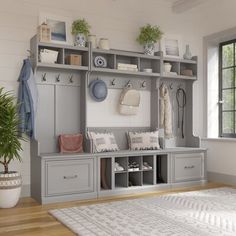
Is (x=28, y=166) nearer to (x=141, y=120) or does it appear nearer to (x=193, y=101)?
(x=141, y=120)

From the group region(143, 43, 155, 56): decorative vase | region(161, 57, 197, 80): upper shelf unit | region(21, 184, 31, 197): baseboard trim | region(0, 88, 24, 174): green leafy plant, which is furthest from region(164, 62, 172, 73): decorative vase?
region(21, 184, 31, 197): baseboard trim

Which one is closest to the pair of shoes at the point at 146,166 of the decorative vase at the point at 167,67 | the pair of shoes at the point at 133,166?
the pair of shoes at the point at 133,166

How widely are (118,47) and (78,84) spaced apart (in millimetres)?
907

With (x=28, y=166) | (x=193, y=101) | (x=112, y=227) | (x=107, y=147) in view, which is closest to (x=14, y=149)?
(x=28, y=166)

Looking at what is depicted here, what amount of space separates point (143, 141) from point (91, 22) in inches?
75.4

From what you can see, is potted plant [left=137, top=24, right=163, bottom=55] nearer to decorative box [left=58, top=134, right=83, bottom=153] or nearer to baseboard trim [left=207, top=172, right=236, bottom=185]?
decorative box [left=58, top=134, right=83, bottom=153]

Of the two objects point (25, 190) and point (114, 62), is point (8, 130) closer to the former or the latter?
point (25, 190)

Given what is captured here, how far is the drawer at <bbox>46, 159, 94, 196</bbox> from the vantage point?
4027 mm

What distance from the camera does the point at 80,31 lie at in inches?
178

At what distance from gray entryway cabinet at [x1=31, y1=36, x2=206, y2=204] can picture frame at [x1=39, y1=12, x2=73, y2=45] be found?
0.55ft

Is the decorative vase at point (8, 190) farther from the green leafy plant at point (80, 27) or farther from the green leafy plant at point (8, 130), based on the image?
the green leafy plant at point (80, 27)

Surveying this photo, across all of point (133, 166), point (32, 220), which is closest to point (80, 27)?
point (133, 166)

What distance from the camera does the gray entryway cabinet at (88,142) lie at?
13.6 ft

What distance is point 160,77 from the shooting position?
5141mm
